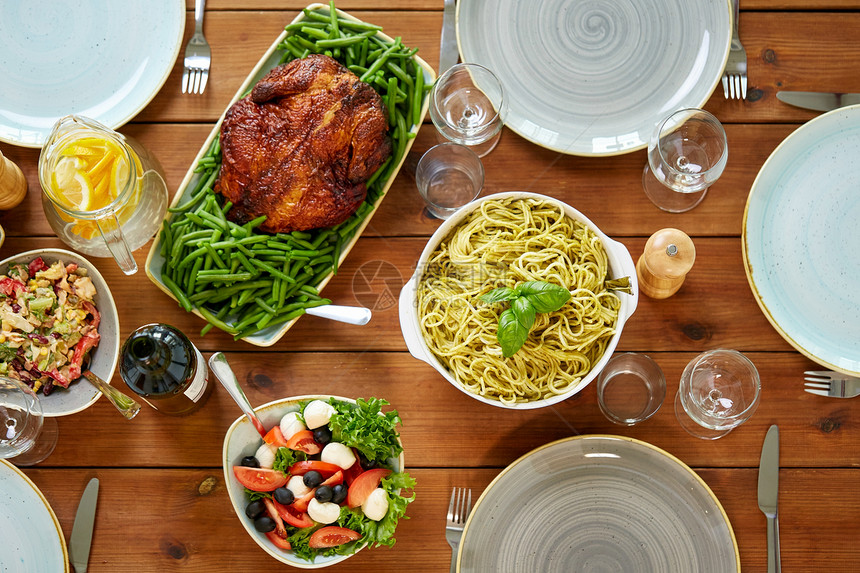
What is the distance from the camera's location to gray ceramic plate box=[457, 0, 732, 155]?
2.32m

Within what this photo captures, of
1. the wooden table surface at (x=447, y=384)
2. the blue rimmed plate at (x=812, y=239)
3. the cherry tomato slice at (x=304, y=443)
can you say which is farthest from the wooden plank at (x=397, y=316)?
the cherry tomato slice at (x=304, y=443)

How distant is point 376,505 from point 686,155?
1.46m

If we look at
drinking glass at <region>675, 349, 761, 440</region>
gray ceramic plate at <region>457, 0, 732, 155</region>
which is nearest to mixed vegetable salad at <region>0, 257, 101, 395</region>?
gray ceramic plate at <region>457, 0, 732, 155</region>

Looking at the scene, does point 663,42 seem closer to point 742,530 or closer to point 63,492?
point 742,530

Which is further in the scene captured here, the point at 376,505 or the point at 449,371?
the point at 449,371

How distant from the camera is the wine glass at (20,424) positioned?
2.10 metres

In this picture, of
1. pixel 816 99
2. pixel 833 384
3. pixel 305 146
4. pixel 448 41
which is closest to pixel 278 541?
pixel 305 146

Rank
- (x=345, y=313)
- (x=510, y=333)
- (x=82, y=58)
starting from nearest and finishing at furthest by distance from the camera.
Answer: (x=510, y=333), (x=345, y=313), (x=82, y=58)

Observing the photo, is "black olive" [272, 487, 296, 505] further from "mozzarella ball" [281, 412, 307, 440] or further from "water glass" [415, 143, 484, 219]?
"water glass" [415, 143, 484, 219]

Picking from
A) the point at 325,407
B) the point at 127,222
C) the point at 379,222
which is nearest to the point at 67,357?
the point at 127,222

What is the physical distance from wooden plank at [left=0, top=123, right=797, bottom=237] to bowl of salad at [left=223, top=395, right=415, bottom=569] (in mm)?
662

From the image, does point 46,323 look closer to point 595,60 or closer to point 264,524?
point 264,524

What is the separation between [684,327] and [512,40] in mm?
1106

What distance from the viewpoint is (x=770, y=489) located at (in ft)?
7.45
